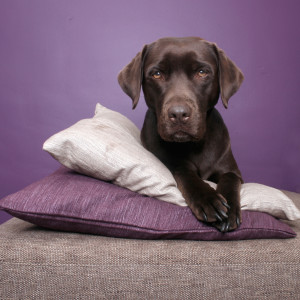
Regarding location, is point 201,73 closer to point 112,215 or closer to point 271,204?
point 271,204

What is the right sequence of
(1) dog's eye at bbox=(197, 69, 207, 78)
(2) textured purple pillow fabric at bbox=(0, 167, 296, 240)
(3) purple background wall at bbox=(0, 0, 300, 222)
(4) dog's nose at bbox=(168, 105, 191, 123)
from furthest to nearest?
1. (3) purple background wall at bbox=(0, 0, 300, 222)
2. (1) dog's eye at bbox=(197, 69, 207, 78)
3. (4) dog's nose at bbox=(168, 105, 191, 123)
4. (2) textured purple pillow fabric at bbox=(0, 167, 296, 240)

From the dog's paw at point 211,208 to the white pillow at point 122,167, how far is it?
0.10 metres

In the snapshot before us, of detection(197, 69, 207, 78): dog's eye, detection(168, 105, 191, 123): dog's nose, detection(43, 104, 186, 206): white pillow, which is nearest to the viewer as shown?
detection(43, 104, 186, 206): white pillow

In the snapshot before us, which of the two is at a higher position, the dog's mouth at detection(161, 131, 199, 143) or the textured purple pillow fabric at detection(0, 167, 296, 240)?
the dog's mouth at detection(161, 131, 199, 143)

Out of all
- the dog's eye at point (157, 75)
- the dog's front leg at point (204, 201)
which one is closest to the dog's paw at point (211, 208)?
the dog's front leg at point (204, 201)

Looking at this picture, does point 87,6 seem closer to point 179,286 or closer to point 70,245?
point 70,245

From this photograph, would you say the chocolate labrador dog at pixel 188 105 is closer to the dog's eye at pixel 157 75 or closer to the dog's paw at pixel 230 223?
the dog's eye at pixel 157 75

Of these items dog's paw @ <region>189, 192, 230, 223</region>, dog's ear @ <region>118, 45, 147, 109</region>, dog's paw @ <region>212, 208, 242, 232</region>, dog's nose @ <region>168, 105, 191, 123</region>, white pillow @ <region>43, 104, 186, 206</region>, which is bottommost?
dog's paw @ <region>212, 208, 242, 232</region>

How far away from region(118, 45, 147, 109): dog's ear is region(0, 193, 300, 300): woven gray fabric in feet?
3.65

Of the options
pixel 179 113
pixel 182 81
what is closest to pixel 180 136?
pixel 179 113

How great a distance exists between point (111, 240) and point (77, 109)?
85.8 inches

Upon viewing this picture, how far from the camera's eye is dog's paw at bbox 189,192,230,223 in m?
1.59

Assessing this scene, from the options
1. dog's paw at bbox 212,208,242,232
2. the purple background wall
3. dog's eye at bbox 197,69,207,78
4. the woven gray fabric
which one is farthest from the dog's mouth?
the purple background wall

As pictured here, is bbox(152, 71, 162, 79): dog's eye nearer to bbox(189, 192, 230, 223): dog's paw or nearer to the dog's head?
the dog's head
